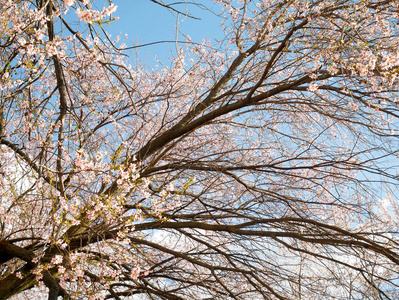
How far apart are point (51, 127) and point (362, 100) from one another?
3.91 metres

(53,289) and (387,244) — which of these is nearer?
(387,244)

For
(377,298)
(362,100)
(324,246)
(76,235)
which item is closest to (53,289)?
(76,235)

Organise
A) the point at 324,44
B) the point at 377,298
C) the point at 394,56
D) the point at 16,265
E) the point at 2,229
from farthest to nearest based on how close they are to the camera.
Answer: the point at 16,265
the point at 2,229
the point at 324,44
the point at 394,56
the point at 377,298

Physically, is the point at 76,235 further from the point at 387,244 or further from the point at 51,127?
the point at 387,244

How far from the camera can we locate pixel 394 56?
3902 mm

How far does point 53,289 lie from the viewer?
4867 mm

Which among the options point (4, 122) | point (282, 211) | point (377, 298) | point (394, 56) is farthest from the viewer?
point (282, 211)

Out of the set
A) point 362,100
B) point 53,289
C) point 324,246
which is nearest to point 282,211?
point 324,246

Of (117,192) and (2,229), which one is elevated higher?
(117,192)

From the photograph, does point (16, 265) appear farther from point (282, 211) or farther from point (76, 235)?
point (282, 211)

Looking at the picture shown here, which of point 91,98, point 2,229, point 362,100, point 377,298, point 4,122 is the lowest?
point 2,229

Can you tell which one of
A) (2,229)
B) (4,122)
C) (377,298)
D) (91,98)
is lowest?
(2,229)

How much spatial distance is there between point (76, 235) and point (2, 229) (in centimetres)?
131

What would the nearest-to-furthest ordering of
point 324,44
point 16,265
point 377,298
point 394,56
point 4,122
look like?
point 377,298 < point 394,56 < point 324,44 < point 4,122 < point 16,265
